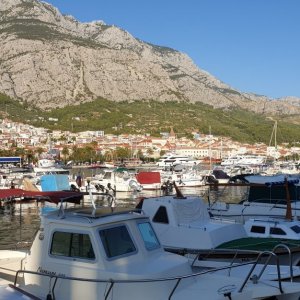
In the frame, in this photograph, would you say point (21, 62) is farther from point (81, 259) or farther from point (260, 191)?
point (81, 259)

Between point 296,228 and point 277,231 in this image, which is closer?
point 277,231

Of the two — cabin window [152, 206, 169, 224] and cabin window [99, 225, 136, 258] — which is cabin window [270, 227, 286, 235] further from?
cabin window [99, 225, 136, 258]

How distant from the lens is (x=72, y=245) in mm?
8633

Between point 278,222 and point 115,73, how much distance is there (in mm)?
181723

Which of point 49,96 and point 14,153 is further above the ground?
point 49,96

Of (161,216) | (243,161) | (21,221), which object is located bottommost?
(21,221)

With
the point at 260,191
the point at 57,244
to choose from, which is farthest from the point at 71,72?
the point at 57,244

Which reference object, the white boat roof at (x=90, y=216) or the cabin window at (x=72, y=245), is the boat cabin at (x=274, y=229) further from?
the cabin window at (x=72, y=245)

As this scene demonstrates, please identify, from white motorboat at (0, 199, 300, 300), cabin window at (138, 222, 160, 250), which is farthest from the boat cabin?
cabin window at (138, 222, 160, 250)

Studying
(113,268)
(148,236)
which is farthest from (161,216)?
(113,268)

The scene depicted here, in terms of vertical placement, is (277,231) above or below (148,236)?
below

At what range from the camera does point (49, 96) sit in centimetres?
18862

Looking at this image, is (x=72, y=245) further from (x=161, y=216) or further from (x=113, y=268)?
(x=161, y=216)

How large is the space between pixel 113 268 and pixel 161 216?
741 cm
